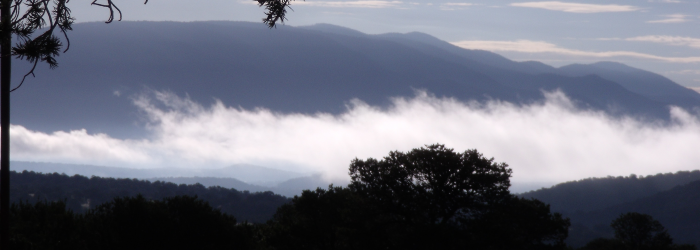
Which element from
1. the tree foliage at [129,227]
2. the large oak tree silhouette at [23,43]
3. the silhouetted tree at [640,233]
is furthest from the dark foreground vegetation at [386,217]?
the silhouetted tree at [640,233]

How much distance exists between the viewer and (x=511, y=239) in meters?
34.3

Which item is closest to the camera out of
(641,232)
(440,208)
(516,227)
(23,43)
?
(23,43)

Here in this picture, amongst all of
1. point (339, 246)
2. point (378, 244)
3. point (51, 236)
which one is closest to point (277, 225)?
point (339, 246)

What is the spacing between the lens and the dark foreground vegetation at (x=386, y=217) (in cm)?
3183

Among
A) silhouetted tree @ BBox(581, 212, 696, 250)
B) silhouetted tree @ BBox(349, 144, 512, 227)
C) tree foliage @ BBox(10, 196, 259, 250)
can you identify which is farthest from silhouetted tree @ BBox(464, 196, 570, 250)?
silhouetted tree @ BBox(581, 212, 696, 250)

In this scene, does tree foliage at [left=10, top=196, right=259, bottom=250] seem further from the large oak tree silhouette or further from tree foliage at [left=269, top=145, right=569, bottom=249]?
the large oak tree silhouette

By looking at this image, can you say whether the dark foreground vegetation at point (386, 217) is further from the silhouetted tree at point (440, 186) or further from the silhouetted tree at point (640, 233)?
the silhouetted tree at point (640, 233)

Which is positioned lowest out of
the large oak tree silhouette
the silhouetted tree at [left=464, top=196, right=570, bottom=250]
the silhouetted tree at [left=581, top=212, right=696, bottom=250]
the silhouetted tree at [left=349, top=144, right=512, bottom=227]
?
the silhouetted tree at [left=581, top=212, right=696, bottom=250]

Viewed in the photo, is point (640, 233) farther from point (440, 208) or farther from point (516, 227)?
point (440, 208)

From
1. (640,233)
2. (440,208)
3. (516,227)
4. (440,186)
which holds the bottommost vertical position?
(640,233)

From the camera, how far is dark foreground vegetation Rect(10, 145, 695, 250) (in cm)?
3183

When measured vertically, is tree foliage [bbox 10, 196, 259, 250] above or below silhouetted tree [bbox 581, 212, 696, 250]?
above

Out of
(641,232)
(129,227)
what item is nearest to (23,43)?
(129,227)

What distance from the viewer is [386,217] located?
1475 inches
